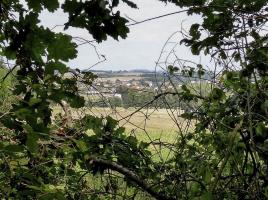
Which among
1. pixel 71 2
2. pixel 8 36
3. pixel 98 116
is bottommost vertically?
pixel 98 116

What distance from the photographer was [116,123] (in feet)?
10.9

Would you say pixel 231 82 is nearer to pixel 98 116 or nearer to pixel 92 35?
pixel 98 116

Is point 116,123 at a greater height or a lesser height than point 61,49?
lesser

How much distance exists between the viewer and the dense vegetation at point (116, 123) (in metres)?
1.97

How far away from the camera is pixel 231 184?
2.86 meters

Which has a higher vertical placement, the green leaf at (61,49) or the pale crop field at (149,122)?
the green leaf at (61,49)

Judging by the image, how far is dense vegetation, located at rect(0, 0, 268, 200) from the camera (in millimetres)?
1973

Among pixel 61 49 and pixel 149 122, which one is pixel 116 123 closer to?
pixel 149 122

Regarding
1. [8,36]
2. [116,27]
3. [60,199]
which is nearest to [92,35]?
[116,27]

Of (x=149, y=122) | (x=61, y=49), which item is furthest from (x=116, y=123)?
(x=61, y=49)

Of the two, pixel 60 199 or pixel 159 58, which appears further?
pixel 159 58

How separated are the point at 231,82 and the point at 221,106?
235 mm

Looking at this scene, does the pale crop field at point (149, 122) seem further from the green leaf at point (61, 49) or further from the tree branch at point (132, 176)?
the green leaf at point (61, 49)

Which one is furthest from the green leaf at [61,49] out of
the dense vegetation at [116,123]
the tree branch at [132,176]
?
the tree branch at [132,176]
